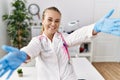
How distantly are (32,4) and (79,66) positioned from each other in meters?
2.12

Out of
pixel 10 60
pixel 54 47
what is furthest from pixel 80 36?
pixel 10 60

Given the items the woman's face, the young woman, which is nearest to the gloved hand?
the young woman

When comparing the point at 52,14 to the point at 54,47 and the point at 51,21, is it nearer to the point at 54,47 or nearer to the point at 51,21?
the point at 51,21

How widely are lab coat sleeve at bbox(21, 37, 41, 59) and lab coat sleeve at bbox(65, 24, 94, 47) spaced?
0.19 m

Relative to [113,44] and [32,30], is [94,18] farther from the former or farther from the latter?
[32,30]

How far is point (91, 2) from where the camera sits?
4059mm

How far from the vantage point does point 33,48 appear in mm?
980

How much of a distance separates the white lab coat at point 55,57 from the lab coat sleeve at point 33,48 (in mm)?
12

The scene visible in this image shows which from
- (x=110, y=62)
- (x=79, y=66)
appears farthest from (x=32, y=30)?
(x=110, y=62)

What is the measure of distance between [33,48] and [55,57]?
0.51 ft

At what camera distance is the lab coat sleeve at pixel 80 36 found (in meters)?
1.07

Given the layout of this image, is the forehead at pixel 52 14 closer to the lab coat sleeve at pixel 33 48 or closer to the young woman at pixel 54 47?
the young woman at pixel 54 47

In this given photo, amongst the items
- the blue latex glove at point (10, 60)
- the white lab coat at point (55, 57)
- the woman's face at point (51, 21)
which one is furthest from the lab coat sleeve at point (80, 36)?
the blue latex glove at point (10, 60)

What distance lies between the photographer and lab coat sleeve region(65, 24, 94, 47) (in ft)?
3.49
